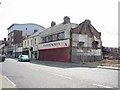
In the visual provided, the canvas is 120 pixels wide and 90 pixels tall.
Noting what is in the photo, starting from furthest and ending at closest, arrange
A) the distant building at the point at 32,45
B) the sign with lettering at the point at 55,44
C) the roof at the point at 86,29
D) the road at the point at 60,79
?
the distant building at the point at 32,45
the roof at the point at 86,29
the sign with lettering at the point at 55,44
the road at the point at 60,79

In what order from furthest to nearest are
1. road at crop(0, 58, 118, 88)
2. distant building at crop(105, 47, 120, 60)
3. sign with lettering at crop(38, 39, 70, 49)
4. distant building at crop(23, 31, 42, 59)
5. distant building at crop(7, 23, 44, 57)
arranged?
distant building at crop(7, 23, 44, 57) → distant building at crop(23, 31, 42, 59) → distant building at crop(105, 47, 120, 60) → sign with lettering at crop(38, 39, 70, 49) → road at crop(0, 58, 118, 88)

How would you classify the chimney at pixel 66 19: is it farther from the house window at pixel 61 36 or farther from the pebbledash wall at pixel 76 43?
the house window at pixel 61 36

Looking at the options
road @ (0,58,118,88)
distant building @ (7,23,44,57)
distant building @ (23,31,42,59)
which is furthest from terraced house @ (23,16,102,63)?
distant building @ (7,23,44,57)

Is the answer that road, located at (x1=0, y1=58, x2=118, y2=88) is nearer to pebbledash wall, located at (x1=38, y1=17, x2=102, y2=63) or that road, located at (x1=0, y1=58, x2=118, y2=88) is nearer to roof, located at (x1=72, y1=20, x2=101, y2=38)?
pebbledash wall, located at (x1=38, y1=17, x2=102, y2=63)

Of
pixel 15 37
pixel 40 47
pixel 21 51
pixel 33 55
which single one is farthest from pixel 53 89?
pixel 15 37

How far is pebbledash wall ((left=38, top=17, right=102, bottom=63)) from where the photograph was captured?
1778 inches

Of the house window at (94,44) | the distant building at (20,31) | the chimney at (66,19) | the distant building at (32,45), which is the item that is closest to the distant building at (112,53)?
the house window at (94,44)

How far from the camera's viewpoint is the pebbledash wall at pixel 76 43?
45.2 meters

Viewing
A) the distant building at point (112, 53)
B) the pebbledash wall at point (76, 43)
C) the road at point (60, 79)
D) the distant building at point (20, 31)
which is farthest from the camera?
the distant building at point (20, 31)

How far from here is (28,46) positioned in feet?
232

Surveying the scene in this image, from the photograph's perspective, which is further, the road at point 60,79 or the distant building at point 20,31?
the distant building at point 20,31

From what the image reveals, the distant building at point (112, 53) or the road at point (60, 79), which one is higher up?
the distant building at point (112, 53)

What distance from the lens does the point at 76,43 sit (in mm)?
45781

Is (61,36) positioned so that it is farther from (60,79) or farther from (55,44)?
(60,79)
